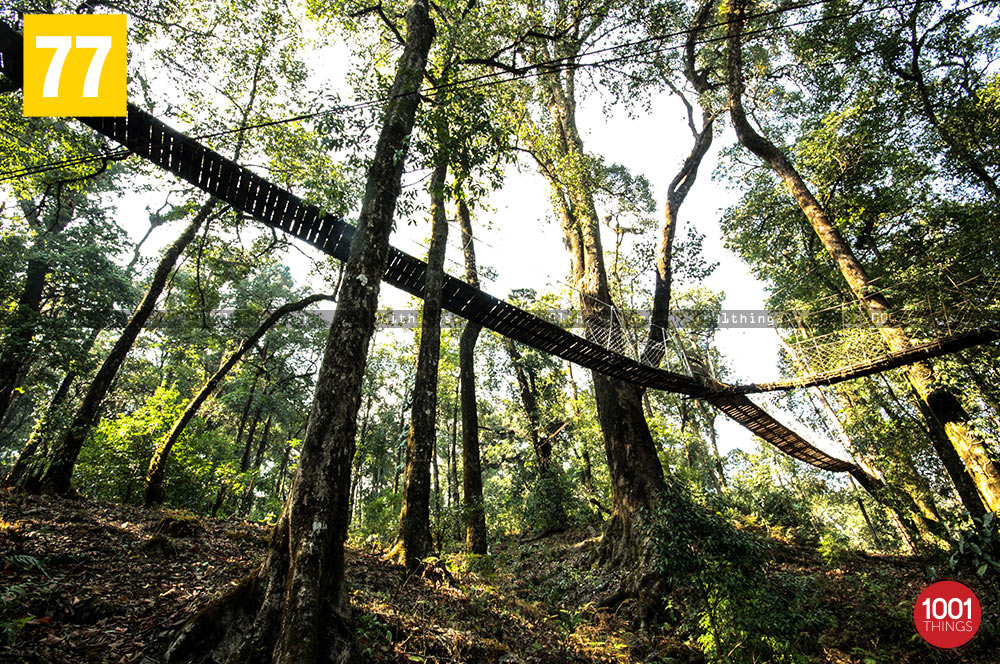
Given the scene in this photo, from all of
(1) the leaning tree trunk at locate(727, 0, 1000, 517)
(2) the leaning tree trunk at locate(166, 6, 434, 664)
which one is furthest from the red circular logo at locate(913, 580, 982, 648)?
(2) the leaning tree trunk at locate(166, 6, 434, 664)

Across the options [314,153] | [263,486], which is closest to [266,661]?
[314,153]

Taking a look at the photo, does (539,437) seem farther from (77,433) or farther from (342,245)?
(77,433)

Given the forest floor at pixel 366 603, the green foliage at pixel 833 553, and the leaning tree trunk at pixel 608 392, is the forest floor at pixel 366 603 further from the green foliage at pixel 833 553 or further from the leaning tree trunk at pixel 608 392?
the leaning tree trunk at pixel 608 392

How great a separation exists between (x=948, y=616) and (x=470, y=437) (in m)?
5.95

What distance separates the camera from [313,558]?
2291mm

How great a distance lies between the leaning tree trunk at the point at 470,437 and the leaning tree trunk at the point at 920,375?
4.93 meters

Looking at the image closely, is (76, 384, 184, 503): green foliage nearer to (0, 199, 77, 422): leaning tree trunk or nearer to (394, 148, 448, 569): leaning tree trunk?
(0, 199, 77, 422): leaning tree trunk

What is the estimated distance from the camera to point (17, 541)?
3.02m

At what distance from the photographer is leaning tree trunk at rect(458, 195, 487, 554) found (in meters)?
6.04

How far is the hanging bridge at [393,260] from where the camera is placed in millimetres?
4191

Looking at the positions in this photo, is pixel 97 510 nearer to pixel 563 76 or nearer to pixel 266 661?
pixel 266 661

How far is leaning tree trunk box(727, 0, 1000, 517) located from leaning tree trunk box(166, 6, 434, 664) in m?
5.15

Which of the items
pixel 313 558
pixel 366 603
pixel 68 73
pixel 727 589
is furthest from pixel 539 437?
pixel 68 73

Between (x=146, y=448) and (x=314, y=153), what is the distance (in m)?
5.48
